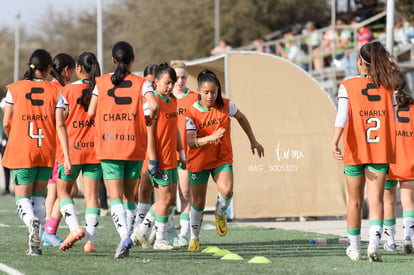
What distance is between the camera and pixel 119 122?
8.94m

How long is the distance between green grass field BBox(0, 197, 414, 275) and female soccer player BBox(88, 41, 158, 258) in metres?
0.52

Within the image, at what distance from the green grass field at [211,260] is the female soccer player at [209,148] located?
0.52 meters

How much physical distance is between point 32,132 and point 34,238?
3.58 ft

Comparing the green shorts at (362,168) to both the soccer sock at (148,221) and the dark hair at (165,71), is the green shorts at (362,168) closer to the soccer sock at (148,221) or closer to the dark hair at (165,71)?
the dark hair at (165,71)

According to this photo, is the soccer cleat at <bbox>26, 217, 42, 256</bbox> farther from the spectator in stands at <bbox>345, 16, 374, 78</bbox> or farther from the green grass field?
the spectator in stands at <bbox>345, 16, 374, 78</bbox>

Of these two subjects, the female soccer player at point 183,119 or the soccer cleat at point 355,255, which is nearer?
the soccer cleat at point 355,255

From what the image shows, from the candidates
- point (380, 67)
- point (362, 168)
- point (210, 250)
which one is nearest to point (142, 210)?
point (210, 250)

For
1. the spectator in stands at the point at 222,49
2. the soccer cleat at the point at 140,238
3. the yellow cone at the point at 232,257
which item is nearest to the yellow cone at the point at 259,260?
the yellow cone at the point at 232,257

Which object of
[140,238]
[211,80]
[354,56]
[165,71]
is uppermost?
[354,56]

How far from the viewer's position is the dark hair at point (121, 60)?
29.4 feet

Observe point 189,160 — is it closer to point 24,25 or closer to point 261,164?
point 261,164

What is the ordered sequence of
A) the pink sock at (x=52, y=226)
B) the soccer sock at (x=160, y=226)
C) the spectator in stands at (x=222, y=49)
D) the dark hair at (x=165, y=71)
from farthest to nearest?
the spectator in stands at (x=222, y=49) → the pink sock at (x=52, y=226) → the soccer sock at (x=160, y=226) → the dark hair at (x=165, y=71)

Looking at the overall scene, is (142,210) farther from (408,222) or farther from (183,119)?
(408,222)

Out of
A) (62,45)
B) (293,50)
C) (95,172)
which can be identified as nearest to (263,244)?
(95,172)
